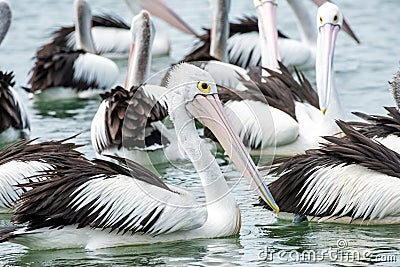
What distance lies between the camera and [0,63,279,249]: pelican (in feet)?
17.4

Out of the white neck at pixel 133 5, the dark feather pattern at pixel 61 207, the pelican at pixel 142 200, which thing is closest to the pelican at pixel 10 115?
the pelican at pixel 142 200

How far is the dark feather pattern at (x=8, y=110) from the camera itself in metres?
8.19

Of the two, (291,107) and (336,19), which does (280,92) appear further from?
(336,19)

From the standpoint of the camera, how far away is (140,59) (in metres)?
8.02

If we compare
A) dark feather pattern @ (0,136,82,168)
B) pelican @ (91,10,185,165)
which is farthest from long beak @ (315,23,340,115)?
dark feather pattern @ (0,136,82,168)

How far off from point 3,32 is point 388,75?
3979mm

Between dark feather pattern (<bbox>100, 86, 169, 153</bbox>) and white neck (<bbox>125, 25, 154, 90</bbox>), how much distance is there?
0.60 meters

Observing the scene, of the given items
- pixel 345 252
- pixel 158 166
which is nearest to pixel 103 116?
pixel 158 166

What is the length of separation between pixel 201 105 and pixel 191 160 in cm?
33

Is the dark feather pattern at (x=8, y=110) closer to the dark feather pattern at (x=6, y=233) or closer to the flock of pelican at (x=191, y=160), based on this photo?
the flock of pelican at (x=191, y=160)

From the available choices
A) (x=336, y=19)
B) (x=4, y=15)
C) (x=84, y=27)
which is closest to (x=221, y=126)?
(x=336, y=19)

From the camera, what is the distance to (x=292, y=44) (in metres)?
11.2

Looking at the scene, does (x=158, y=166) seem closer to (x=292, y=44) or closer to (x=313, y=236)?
(x=313, y=236)

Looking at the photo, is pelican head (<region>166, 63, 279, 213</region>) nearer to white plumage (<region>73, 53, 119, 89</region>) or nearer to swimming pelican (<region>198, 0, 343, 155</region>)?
swimming pelican (<region>198, 0, 343, 155</region>)
